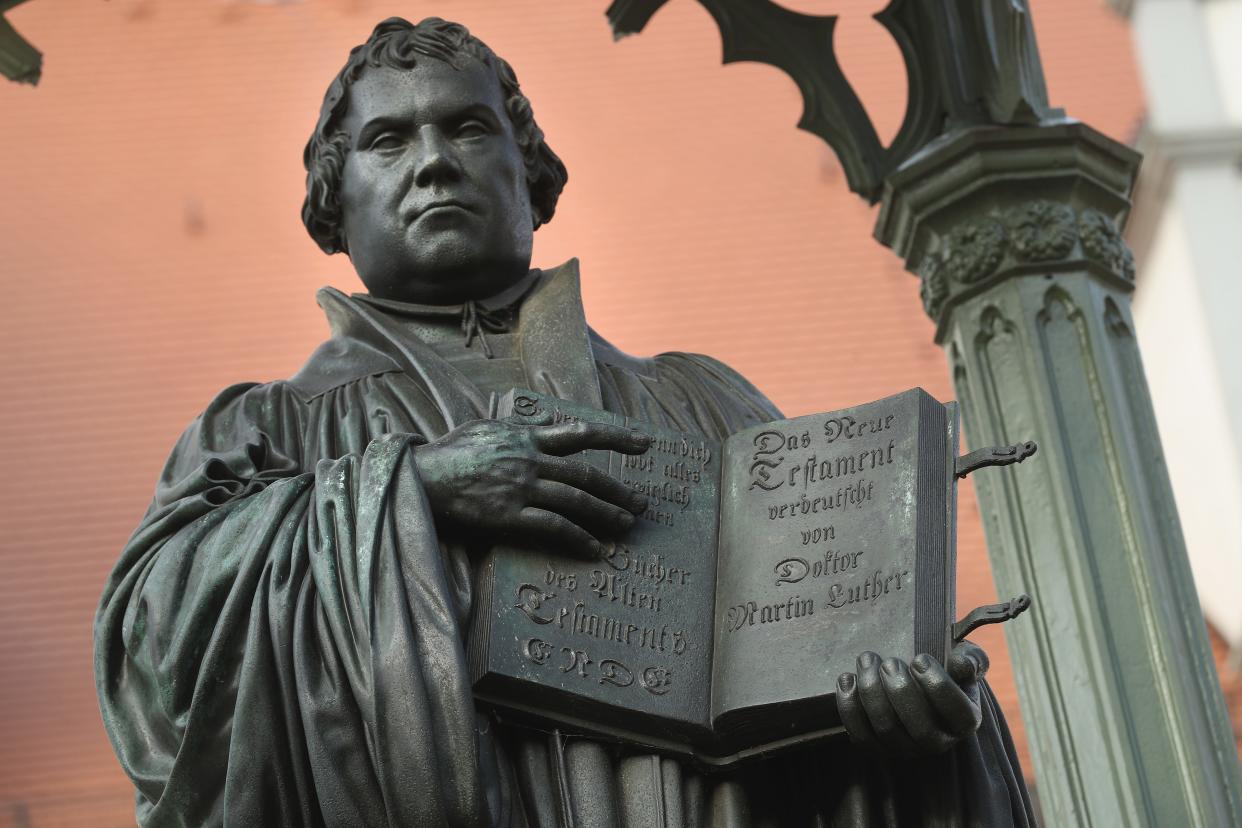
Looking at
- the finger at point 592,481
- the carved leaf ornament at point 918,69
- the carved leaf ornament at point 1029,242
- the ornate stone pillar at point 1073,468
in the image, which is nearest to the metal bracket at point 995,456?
the finger at point 592,481

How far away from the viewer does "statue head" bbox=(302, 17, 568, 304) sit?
4570 millimetres

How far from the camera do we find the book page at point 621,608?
389 cm

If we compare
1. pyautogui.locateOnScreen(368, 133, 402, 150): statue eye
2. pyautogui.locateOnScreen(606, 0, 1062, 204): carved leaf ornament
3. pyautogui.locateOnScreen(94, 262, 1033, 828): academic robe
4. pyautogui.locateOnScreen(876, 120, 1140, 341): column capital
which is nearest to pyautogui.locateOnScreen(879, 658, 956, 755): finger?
pyautogui.locateOnScreen(94, 262, 1033, 828): academic robe

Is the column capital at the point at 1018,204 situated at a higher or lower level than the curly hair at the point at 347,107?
higher

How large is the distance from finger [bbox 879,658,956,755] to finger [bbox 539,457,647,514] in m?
0.46

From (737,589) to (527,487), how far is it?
337 mm

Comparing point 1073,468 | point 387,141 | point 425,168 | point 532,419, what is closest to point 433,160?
point 425,168

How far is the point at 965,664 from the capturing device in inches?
153

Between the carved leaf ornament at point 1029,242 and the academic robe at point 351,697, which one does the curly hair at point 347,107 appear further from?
the carved leaf ornament at point 1029,242

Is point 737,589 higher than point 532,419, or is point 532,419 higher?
point 532,419

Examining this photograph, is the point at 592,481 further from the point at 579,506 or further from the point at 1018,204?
the point at 1018,204

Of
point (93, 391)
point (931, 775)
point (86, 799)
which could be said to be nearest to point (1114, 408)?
point (931, 775)

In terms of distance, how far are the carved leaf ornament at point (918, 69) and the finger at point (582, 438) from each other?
2479 millimetres

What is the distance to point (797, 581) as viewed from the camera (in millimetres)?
3992
